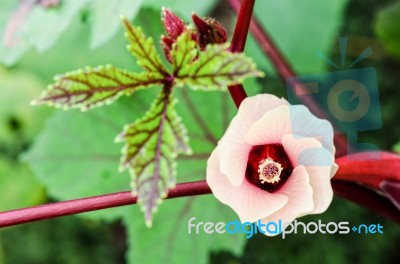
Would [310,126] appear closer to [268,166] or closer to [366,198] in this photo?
[268,166]

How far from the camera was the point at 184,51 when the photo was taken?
418 mm

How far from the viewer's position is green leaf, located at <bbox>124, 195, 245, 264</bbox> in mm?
742

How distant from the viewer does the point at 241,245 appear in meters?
0.77

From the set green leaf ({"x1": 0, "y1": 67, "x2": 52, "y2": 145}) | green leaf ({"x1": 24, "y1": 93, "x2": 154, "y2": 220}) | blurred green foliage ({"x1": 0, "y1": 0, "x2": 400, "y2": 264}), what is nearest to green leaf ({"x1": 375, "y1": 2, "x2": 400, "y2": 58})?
blurred green foliage ({"x1": 0, "y1": 0, "x2": 400, "y2": 264})

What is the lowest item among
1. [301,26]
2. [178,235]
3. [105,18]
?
[178,235]

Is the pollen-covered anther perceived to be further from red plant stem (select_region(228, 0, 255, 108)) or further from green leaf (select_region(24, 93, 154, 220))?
green leaf (select_region(24, 93, 154, 220))

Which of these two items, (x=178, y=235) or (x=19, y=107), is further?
(x=19, y=107)

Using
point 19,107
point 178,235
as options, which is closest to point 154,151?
point 178,235

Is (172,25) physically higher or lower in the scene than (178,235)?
higher

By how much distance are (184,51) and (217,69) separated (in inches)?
1.3

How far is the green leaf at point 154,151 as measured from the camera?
1.28 feet

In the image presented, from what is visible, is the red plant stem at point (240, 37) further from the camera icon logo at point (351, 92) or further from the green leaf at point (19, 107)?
the green leaf at point (19, 107)

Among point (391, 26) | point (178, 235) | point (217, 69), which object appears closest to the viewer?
point (217, 69)

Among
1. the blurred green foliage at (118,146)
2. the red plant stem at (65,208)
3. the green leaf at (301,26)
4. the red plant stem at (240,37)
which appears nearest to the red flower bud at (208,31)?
the red plant stem at (240,37)
